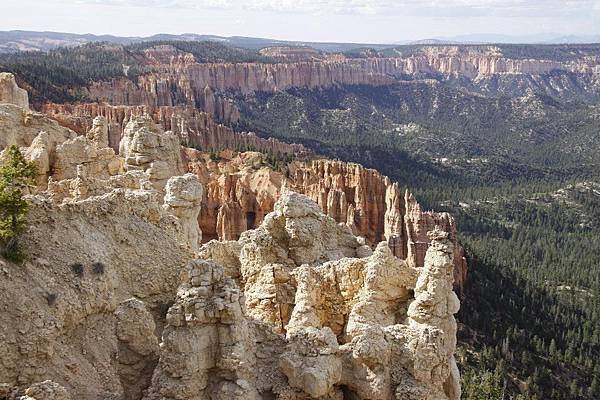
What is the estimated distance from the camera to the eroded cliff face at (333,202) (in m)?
39.8

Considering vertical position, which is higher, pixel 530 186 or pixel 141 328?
pixel 141 328

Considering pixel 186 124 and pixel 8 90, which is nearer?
pixel 8 90

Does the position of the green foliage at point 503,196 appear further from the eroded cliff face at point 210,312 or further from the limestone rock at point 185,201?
the eroded cliff face at point 210,312

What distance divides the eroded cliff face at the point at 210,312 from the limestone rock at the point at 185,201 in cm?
187

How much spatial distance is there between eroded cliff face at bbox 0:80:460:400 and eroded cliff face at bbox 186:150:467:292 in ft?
79.9

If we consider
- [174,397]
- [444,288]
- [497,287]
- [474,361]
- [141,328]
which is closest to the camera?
[174,397]

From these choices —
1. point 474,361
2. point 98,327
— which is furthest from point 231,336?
point 474,361

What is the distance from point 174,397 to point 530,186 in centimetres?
10431

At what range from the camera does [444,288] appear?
37.2ft

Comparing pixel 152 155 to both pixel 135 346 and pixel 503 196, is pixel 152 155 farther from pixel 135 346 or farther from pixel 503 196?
pixel 503 196

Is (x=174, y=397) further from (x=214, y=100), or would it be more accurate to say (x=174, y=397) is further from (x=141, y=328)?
(x=214, y=100)

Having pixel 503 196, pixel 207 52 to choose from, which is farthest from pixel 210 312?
pixel 207 52

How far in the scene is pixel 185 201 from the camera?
54.6ft

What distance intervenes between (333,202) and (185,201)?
27.2 metres
